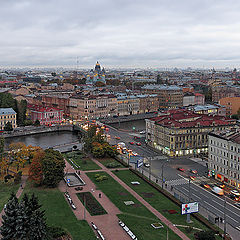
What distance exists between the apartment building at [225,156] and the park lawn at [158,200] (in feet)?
42.5

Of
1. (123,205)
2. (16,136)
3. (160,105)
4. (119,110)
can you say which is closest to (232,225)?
(123,205)

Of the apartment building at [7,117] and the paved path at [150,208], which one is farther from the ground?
the apartment building at [7,117]

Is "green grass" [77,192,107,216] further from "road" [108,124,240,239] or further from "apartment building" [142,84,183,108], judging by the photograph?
"apartment building" [142,84,183,108]

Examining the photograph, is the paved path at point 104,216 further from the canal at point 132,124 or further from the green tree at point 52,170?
the canal at point 132,124

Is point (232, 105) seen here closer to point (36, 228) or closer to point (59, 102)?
point (59, 102)

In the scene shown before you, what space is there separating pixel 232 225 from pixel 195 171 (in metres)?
21.3

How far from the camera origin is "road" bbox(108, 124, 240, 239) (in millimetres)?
44000

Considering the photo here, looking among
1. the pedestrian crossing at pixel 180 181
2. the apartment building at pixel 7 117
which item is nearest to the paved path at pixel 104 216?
the pedestrian crossing at pixel 180 181

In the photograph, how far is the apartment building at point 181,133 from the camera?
73.6 meters

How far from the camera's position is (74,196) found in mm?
49062

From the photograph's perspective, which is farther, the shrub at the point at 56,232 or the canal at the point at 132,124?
the canal at the point at 132,124

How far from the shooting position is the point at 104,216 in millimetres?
42250

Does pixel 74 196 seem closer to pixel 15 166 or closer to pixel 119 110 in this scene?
pixel 15 166

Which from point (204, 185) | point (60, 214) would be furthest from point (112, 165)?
point (60, 214)
